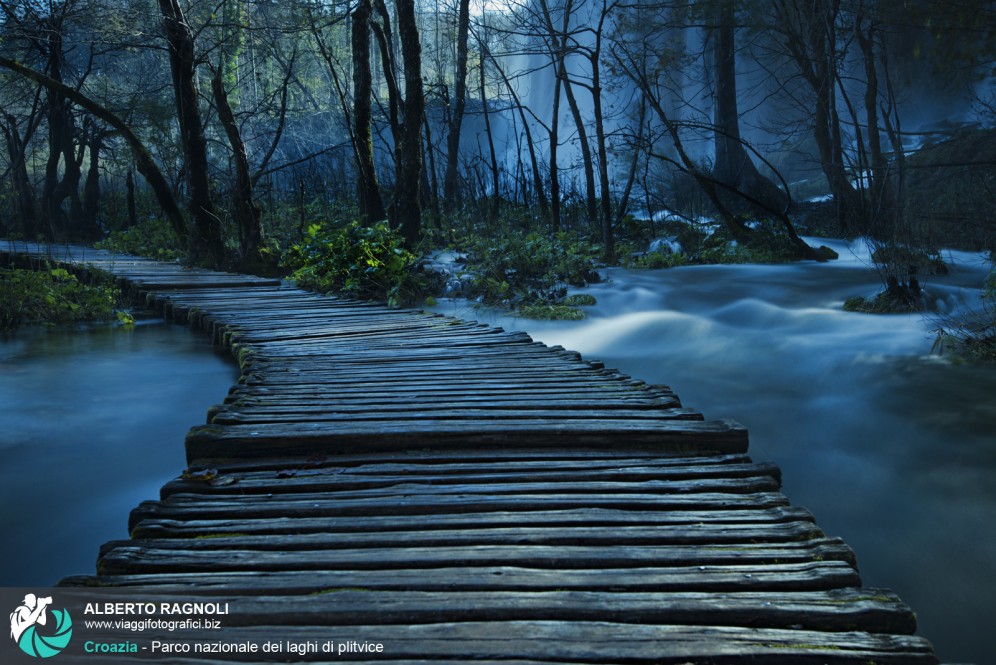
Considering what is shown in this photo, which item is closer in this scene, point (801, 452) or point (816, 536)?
point (816, 536)

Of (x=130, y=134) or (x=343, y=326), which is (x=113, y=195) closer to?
(x=130, y=134)

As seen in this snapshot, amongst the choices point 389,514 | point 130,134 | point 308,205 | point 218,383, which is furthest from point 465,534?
point 308,205

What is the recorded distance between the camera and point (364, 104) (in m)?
11.1

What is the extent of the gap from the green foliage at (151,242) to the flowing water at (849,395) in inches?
263

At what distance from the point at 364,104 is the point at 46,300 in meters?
4.79

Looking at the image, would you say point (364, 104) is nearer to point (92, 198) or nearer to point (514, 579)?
point (514, 579)

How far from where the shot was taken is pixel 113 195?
832 inches

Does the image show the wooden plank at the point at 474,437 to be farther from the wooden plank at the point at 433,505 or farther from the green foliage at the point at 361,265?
the green foliage at the point at 361,265

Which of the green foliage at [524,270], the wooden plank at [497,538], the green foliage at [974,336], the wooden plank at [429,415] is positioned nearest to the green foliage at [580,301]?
the green foliage at [524,270]

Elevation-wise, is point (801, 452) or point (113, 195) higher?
point (113, 195)

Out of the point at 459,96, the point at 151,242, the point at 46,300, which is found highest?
the point at 459,96

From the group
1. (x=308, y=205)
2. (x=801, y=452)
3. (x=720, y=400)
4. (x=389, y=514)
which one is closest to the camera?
(x=389, y=514)

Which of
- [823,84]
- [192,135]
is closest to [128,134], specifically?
[192,135]

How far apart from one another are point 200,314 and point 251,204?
4.37 meters
